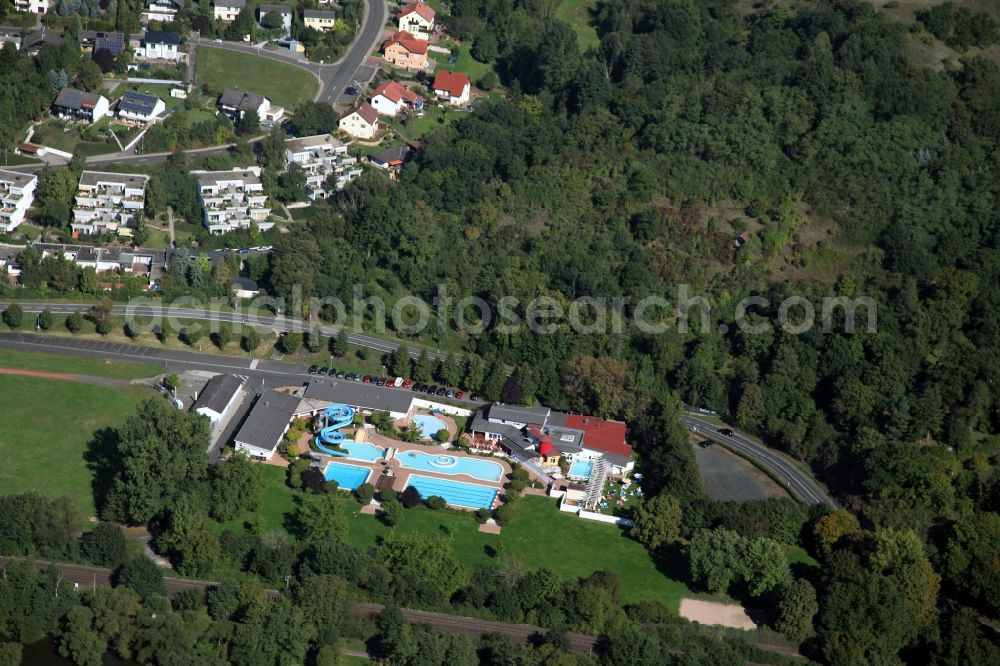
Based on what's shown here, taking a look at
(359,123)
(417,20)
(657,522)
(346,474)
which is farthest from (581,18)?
(657,522)

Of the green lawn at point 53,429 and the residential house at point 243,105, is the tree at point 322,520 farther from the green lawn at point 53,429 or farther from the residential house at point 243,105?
the residential house at point 243,105

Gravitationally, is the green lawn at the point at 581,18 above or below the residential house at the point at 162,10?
above

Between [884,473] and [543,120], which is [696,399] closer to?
[884,473]

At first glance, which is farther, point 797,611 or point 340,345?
point 340,345

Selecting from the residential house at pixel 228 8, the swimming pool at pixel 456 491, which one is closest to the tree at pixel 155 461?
the swimming pool at pixel 456 491

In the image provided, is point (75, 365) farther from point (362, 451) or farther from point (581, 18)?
point (581, 18)

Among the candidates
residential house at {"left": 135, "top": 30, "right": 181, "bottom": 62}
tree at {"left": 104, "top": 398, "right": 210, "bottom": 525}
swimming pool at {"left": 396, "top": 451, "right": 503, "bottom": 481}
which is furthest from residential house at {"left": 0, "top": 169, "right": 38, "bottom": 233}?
swimming pool at {"left": 396, "top": 451, "right": 503, "bottom": 481}
